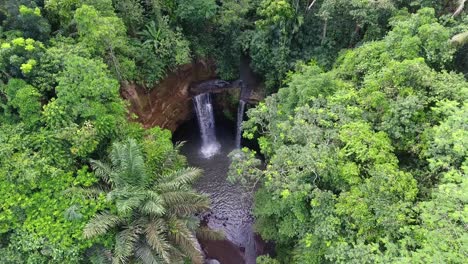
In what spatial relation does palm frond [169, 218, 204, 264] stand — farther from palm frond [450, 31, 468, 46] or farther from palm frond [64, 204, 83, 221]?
palm frond [450, 31, 468, 46]

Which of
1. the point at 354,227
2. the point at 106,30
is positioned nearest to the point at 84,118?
the point at 106,30

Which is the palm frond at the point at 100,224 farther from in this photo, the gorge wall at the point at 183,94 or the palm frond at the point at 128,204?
the gorge wall at the point at 183,94

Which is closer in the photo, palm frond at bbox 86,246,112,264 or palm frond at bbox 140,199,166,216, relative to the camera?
palm frond at bbox 140,199,166,216

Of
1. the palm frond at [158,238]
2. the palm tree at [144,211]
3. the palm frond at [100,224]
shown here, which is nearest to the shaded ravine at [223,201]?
the palm tree at [144,211]

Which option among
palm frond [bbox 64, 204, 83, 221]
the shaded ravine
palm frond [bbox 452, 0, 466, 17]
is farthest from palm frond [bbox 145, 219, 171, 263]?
palm frond [bbox 452, 0, 466, 17]

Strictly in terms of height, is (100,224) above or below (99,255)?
above

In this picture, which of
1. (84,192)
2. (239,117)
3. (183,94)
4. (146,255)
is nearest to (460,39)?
(239,117)

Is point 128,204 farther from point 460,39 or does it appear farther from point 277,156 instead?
point 460,39
